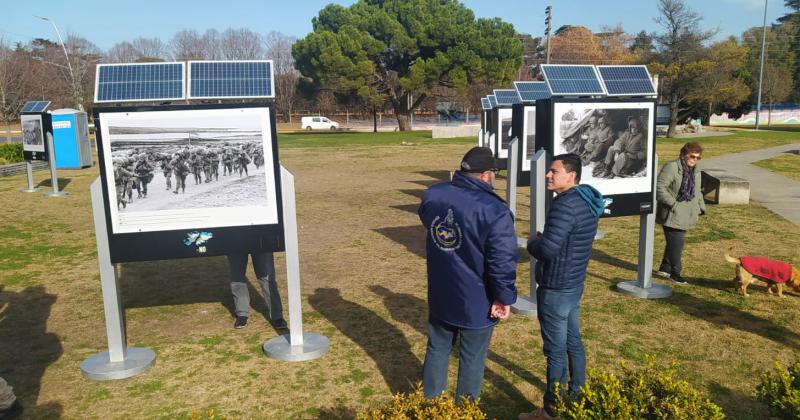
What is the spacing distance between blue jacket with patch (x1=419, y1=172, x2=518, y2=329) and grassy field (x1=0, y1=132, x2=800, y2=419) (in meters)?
1.11

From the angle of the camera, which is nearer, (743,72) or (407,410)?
(407,410)

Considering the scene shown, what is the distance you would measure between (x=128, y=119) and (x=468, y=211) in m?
3.20

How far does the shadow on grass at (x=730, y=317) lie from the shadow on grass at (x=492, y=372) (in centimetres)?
229

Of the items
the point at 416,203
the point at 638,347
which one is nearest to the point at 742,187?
the point at 416,203

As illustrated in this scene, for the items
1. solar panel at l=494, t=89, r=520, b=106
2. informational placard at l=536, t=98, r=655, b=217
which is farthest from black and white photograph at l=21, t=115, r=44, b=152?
informational placard at l=536, t=98, r=655, b=217

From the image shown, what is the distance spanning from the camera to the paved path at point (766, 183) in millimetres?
13328

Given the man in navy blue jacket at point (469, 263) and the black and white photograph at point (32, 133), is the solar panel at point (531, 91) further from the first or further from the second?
the black and white photograph at point (32, 133)

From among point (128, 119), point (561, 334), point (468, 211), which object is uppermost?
point (128, 119)

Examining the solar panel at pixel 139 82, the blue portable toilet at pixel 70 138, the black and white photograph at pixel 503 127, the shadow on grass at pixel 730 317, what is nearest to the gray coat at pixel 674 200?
the shadow on grass at pixel 730 317

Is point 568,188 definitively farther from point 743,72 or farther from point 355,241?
point 743,72

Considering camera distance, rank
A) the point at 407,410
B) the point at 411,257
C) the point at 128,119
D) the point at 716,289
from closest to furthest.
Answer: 1. the point at 407,410
2. the point at 128,119
3. the point at 716,289
4. the point at 411,257

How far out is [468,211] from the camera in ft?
12.0

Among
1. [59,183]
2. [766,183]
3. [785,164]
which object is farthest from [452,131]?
[59,183]

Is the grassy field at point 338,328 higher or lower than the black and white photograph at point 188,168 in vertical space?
lower
